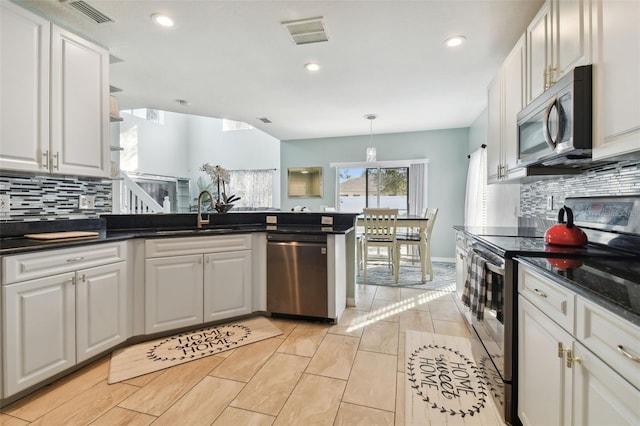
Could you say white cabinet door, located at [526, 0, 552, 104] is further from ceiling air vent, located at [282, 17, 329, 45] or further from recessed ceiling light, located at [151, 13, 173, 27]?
recessed ceiling light, located at [151, 13, 173, 27]

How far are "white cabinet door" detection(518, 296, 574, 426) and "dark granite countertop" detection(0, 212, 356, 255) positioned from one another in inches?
63.4

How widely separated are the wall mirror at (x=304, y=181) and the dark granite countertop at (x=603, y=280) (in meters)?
5.26

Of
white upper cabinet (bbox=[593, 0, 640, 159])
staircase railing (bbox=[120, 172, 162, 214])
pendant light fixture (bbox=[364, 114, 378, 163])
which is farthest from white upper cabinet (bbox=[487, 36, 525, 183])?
staircase railing (bbox=[120, 172, 162, 214])

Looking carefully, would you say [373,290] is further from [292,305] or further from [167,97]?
[167,97]

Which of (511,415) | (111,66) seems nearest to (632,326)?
(511,415)

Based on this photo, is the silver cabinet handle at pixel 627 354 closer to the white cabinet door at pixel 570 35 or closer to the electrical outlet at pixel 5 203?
the white cabinet door at pixel 570 35

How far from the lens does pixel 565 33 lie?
1.55 m

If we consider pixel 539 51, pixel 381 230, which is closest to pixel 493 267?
pixel 539 51

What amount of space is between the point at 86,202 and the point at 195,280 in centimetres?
115

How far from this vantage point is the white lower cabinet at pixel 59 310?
5.23ft

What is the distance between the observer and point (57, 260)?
180cm

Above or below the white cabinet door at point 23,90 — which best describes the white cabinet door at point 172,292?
below

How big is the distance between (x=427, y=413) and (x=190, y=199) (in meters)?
8.42

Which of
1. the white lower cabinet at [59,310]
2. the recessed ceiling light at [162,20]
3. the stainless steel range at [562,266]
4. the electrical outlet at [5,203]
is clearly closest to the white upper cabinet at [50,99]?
the electrical outlet at [5,203]
